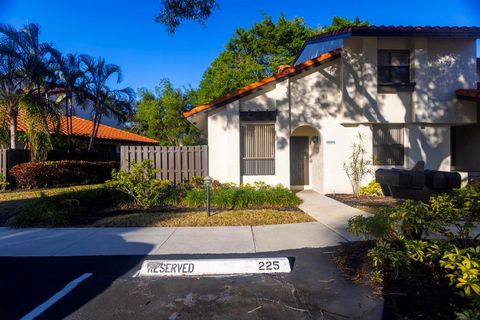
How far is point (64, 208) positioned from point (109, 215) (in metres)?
1.08

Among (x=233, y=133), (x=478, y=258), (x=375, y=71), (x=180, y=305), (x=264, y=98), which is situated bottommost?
(x=180, y=305)

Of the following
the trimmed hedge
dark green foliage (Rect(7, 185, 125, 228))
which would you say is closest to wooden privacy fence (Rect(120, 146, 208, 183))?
dark green foliage (Rect(7, 185, 125, 228))

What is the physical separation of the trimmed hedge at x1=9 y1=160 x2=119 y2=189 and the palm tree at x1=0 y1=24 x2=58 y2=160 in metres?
0.68

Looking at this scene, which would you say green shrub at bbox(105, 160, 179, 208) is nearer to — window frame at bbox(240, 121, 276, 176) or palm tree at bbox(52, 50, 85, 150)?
window frame at bbox(240, 121, 276, 176)

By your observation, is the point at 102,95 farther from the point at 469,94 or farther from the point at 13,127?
the point at 469,94

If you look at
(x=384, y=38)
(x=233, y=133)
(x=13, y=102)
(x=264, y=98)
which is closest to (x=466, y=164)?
(x=384, y=38)

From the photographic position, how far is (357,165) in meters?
11.4

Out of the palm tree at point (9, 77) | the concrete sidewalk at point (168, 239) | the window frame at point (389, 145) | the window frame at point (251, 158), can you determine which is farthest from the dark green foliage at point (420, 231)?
the palm tree at point (9, 77)

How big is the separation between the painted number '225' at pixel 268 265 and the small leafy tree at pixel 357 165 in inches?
305

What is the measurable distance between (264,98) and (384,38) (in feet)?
15.6

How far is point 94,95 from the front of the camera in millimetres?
19719

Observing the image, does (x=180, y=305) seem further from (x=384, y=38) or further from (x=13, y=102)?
(x=13, y=102)

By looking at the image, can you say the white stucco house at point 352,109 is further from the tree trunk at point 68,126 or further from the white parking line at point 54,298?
the tree trunk at point 68,126

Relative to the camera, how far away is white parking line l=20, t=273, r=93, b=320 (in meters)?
3.38
